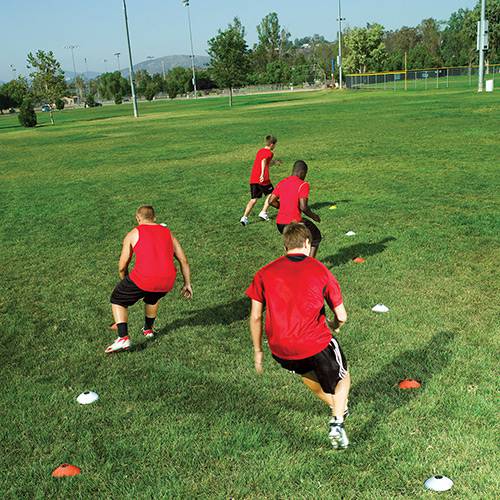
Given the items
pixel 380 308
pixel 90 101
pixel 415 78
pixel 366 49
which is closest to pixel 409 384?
pixel 380 308

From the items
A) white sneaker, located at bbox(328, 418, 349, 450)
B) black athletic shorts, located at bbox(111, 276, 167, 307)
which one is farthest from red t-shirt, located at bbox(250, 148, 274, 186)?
white sneaker, located at bbox(328, 418, 349, 450)

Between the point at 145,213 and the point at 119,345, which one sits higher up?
the point at 145,213

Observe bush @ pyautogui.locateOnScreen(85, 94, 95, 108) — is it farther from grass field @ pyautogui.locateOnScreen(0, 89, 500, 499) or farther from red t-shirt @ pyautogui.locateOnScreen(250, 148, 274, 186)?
red t-shirt @ pyautogui.locateOnScreen(250, 148, 274, 186)

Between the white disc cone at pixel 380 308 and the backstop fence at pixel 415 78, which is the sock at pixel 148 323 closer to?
the white disc cone at pixel 380 308

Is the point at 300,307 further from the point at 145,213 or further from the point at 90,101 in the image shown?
the point at 90,101

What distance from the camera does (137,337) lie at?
658cm

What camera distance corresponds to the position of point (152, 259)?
5.91m

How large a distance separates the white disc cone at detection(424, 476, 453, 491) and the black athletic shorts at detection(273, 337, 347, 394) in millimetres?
846

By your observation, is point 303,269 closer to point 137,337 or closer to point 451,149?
point 137,337

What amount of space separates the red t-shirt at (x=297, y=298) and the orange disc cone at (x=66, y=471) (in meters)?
1.67

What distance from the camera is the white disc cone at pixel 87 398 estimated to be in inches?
201

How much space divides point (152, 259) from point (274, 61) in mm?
130030

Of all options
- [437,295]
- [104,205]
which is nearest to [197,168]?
[104,205]

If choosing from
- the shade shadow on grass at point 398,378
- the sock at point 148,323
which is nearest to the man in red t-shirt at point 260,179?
the sock at point 148,323
